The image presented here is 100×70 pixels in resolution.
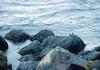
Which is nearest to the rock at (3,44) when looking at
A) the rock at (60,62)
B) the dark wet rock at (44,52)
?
the dark wet rock at (44,52)

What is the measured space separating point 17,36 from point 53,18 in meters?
4.99

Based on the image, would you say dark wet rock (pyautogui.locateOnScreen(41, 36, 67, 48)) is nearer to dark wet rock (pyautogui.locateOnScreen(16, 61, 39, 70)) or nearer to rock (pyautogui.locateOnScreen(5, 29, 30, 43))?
rock (pyautogui.locateOnScreen(5, 29, 30, 43))

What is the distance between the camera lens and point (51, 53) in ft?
37.1

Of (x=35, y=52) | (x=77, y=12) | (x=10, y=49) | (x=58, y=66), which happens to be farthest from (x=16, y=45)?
(x=77, y=12)

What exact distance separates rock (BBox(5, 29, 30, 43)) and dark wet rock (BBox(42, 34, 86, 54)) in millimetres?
1670

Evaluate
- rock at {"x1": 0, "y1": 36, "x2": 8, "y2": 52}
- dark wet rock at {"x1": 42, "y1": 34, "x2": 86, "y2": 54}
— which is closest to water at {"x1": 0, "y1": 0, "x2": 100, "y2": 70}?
rock at {"x1": 0, "y1": 36, "x2": 8, "y2": 52}

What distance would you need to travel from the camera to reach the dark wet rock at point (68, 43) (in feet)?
49.8

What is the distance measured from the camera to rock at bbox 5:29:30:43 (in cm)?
1722

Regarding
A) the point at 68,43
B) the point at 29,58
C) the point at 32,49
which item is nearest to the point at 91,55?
the point at 68,43

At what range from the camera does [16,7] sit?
81.6ft

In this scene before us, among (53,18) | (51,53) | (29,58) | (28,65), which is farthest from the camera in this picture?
(53,18)

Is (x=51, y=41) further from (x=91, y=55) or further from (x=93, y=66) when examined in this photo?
(x=93, y=66)

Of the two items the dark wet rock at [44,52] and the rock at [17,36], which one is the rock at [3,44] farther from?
the dark wet rock at [44,52]

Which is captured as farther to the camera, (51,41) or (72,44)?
(51,41)
